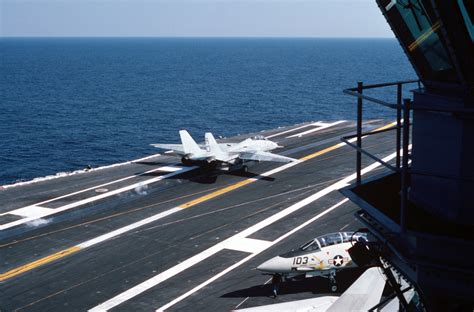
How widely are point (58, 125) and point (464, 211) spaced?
269 feet

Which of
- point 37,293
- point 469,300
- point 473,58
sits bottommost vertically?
point 37,293

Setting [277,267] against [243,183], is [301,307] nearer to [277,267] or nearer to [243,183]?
[277,267]

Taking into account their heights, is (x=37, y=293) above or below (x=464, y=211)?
below

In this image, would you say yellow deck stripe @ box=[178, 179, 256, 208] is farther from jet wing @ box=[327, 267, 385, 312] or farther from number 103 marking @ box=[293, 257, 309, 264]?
jet wing @ box=[327, 267, 385, 312]

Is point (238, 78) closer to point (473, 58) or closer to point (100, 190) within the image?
point (100, 190)

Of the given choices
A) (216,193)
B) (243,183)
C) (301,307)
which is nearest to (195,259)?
(301,307)

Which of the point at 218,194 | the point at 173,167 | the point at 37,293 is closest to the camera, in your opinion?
the point at 37,293

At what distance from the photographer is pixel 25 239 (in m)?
31.7

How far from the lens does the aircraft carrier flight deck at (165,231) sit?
24594mm

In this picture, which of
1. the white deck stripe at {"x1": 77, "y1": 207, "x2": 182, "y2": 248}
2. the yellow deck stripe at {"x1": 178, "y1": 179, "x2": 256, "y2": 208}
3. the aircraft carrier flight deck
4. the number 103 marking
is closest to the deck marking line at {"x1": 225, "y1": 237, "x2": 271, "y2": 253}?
the aircraft carrier flight deck

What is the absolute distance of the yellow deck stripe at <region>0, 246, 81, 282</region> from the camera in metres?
26.9

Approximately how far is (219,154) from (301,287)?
20157mm

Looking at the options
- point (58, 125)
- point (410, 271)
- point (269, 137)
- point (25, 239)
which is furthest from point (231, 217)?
point (58, 125)

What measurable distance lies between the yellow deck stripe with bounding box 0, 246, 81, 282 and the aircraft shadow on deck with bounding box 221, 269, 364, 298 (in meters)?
9.85
